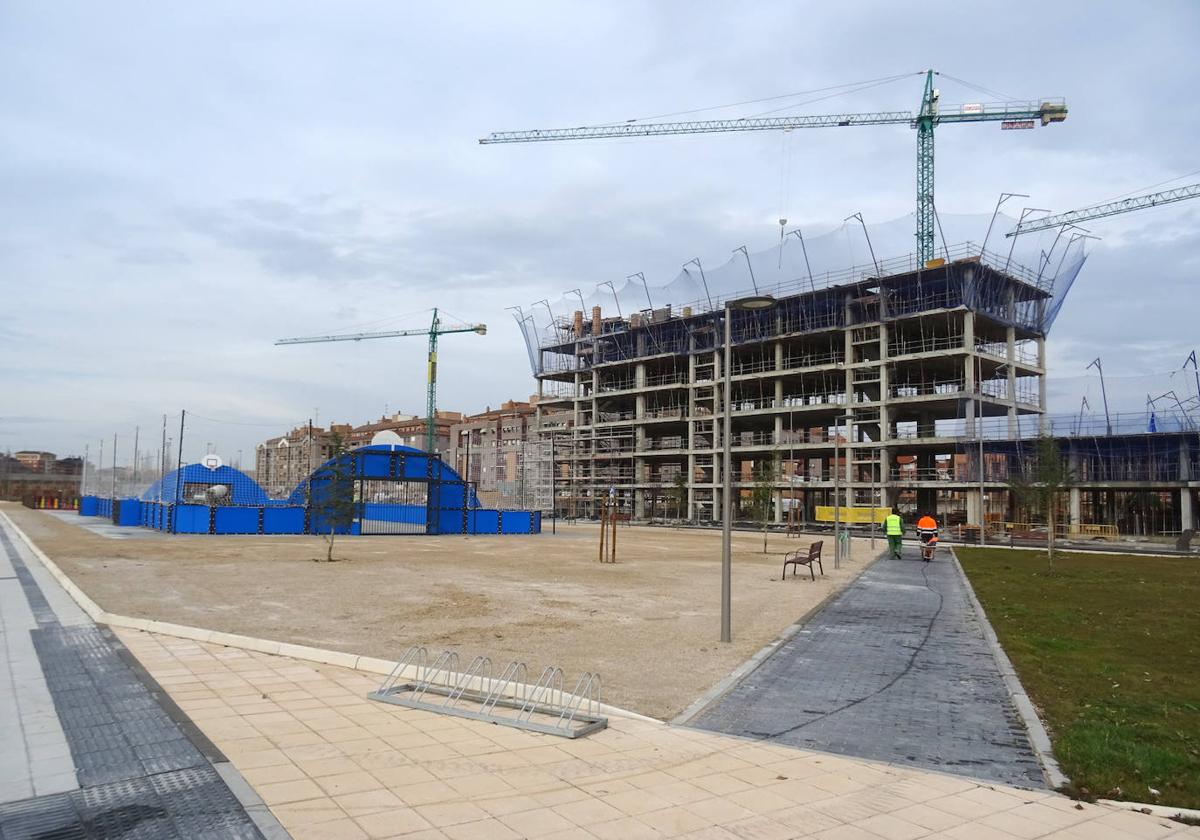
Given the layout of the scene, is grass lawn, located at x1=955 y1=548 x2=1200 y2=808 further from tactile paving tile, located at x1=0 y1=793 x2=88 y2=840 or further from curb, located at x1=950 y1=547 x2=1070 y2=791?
tactile paving tile, located at x1=0 y1=793 x2=88 y2=840

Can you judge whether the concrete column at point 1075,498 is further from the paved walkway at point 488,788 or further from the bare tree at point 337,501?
the paved walkway at point 488,788

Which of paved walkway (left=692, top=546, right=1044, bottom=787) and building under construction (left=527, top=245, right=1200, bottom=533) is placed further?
building under construction (left=527, top=245, right=1200, bottom=533)

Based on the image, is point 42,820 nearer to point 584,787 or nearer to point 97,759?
point 97,759

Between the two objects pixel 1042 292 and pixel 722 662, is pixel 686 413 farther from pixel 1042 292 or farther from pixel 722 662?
pixel 722 662

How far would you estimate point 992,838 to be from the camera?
16.1 feet

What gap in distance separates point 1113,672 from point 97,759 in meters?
10.5

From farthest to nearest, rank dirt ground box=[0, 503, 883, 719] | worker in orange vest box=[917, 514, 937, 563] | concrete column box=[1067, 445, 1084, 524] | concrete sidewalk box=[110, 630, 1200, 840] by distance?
concrete column box=[1067, 445, 1084, 524]
worker in orange vest box=[917, 514, 937, 563]
dirt ground box=[0, 503, 883, 719]
concrete sidewalk box=[110, 630, 1200, 840]

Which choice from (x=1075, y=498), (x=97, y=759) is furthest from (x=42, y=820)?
(x=1075, y=498)

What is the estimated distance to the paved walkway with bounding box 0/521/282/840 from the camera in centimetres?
484

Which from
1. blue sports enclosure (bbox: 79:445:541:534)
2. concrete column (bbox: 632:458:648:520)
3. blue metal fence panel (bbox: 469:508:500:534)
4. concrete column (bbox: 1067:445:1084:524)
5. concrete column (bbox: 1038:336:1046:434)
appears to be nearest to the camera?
blue sports enclosure (bbox: 79:445:541:534)

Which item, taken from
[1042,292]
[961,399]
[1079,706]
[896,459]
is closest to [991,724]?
[1079,706]

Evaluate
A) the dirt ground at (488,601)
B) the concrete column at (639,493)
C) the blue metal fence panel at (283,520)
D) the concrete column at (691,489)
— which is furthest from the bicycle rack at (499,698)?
the concrete column at (639,493)

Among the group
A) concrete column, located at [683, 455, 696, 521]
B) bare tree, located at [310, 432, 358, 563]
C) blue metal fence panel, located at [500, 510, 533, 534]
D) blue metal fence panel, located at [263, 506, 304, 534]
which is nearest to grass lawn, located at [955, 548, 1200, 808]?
bare tree, located at [310, 432, 358, 563]

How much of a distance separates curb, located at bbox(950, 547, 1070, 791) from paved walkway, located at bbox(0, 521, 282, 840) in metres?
5.44
